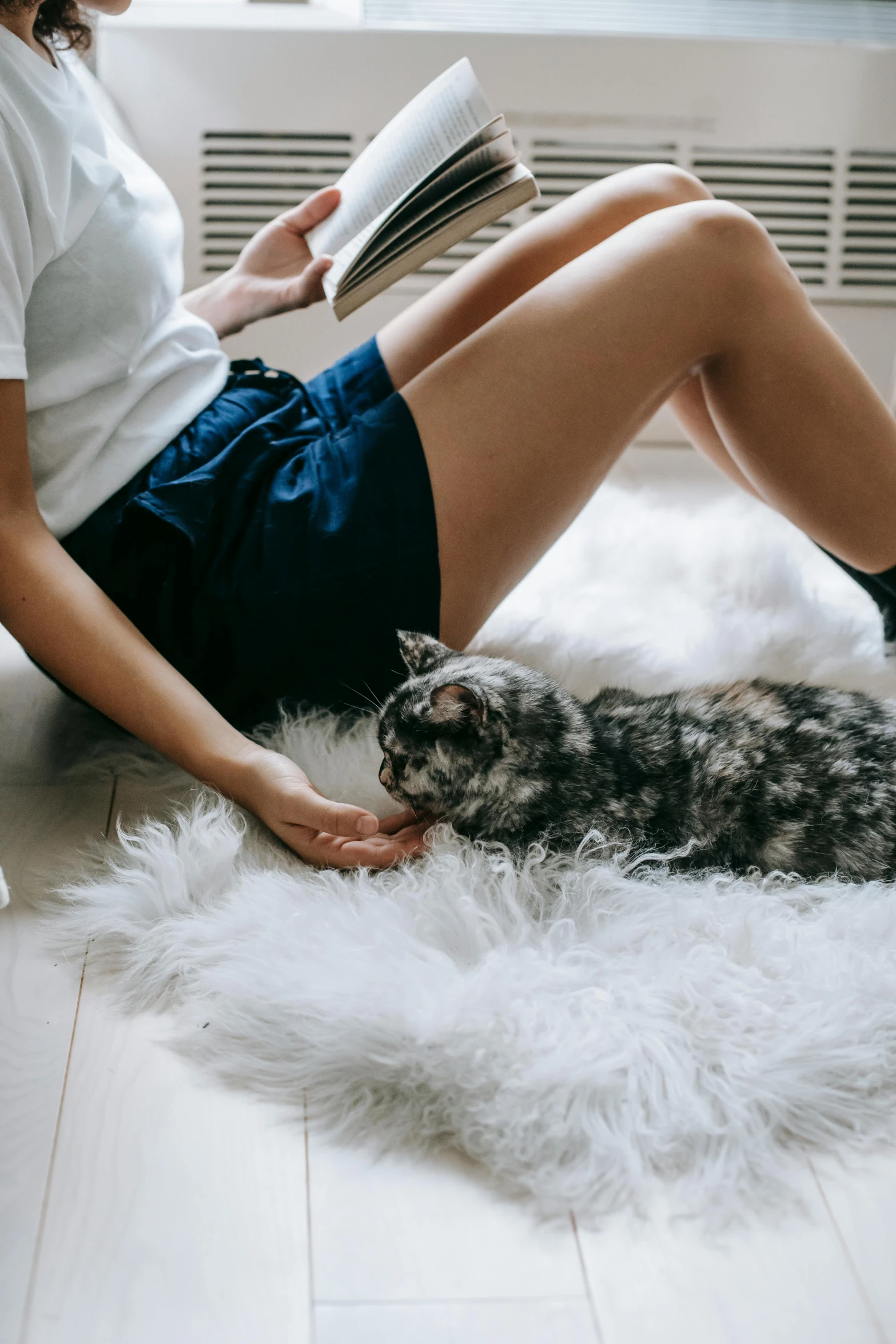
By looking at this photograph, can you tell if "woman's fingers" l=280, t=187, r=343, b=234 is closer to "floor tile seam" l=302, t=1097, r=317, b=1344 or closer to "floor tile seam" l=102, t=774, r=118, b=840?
"floor tile seam" l=102, t=774, r=118, b=840

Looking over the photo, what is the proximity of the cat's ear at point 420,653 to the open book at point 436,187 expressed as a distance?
0.34 metres

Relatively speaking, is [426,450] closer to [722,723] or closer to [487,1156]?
[722,723]

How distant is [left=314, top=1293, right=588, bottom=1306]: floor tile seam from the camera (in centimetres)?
67

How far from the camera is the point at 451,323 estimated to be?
1.38m

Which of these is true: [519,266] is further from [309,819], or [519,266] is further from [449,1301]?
[449,1301]

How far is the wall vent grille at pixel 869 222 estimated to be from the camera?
2.19 m

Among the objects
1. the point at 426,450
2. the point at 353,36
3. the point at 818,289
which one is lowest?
the point at 818,289

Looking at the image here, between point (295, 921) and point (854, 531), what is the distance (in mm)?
743

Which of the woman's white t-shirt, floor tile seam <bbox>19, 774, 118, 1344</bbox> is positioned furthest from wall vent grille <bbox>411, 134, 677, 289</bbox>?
floor tile seam <bbox>19, 774, 118, 1344</bbox>

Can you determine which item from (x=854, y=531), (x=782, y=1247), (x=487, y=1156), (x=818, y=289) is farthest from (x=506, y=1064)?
(x=818, y=289)

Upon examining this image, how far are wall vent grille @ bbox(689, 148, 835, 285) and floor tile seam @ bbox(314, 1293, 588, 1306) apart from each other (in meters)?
2.04

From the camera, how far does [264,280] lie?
55.9 inches

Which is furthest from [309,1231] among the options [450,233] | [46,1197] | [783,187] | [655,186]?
[783,187]

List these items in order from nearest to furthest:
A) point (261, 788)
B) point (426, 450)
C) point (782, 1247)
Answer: point (782, 1247) < point (261, 788) < point (426, 450)
